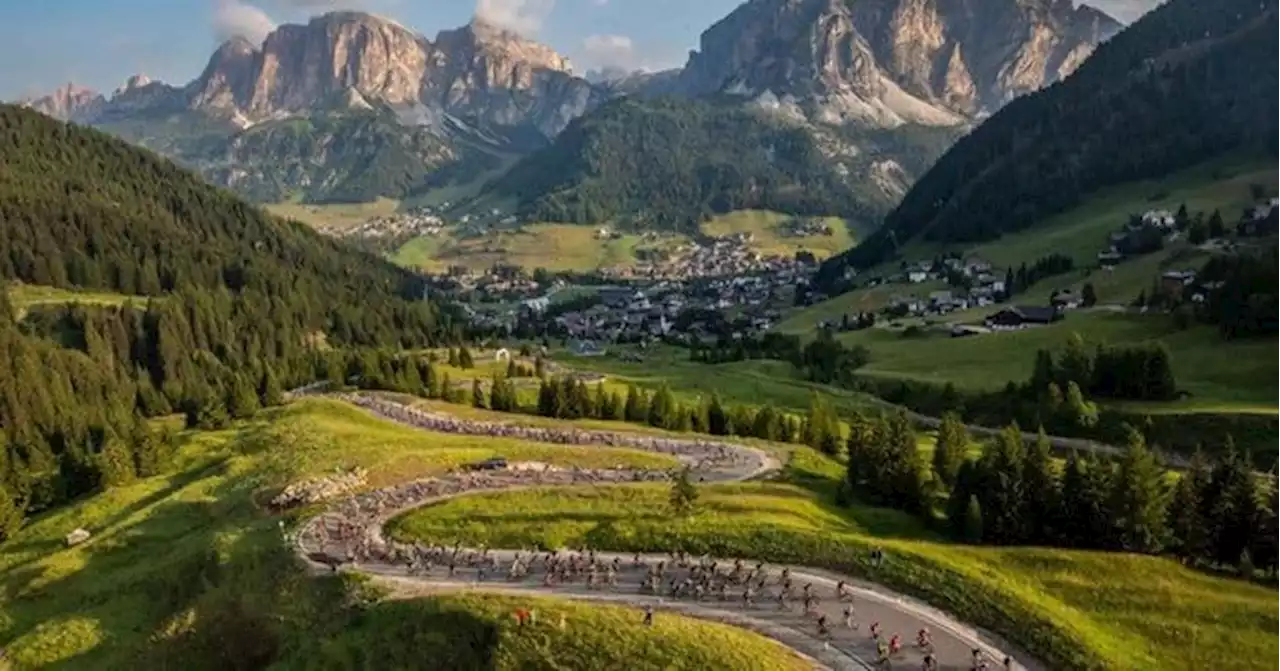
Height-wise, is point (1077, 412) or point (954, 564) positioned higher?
point (1077, 412)

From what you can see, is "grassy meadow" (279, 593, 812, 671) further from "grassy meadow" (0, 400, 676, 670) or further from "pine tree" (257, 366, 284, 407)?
"pine tree" (257, 366, 284, 407)

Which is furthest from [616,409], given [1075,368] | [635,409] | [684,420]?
[1075,368]

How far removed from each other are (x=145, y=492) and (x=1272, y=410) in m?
127

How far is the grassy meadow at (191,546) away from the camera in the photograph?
65938 mm

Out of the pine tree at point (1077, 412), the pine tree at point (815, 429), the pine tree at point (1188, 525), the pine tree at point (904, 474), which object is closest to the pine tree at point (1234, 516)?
the pine tree at point (1188, 525)

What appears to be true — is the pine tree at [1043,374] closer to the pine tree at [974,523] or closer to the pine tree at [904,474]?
the pine tree at [904,474]

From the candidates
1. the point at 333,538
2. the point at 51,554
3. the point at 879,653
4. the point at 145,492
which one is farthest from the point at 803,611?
the point at 145,492

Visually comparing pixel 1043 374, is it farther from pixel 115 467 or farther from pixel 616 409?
pixel 115 467

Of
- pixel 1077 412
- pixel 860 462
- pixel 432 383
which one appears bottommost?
pixel 432 383

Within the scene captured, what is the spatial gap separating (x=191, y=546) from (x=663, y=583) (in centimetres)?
4091

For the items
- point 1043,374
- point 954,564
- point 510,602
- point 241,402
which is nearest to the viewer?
point 510,602

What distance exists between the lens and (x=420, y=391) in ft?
478

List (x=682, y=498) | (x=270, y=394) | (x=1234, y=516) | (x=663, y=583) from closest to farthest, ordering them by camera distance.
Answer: (x=663, y=583) → (x=1234, y=516) → (x=682, y=498) → (x=270, y=394)

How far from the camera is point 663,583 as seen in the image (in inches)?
2275
